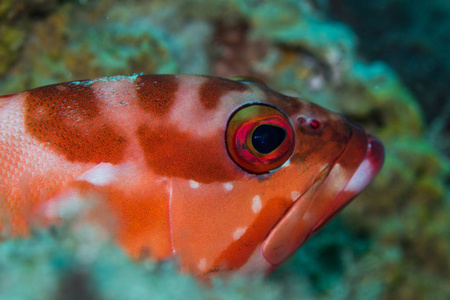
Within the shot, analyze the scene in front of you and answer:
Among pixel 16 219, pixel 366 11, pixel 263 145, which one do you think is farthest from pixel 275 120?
pixel 366 11

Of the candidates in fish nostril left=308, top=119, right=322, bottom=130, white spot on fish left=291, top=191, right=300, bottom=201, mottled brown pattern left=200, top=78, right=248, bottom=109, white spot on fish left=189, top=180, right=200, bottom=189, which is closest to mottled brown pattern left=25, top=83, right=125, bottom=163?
white spot on fish left=189, top=180, right=200, bottom=189

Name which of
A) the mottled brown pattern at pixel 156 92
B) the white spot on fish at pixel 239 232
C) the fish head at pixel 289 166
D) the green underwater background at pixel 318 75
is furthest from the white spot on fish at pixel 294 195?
the green underwater background at pixel 318 75

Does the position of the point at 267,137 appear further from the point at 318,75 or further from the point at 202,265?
the point at 318,75

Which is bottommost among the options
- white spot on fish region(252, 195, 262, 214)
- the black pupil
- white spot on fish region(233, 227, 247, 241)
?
white spot on fish region(233, 227, 247, 241)

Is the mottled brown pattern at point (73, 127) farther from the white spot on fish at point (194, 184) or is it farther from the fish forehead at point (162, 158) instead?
the white spot on fish at point (194, 184)

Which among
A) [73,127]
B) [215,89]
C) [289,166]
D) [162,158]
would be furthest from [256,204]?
[73,127]

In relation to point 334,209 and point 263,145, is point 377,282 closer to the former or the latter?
point 334,209

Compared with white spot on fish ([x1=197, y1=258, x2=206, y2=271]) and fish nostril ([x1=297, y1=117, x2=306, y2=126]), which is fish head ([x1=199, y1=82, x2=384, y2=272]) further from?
white spot on fish ([x1=197, y1=258, x2=206, y2=271])
